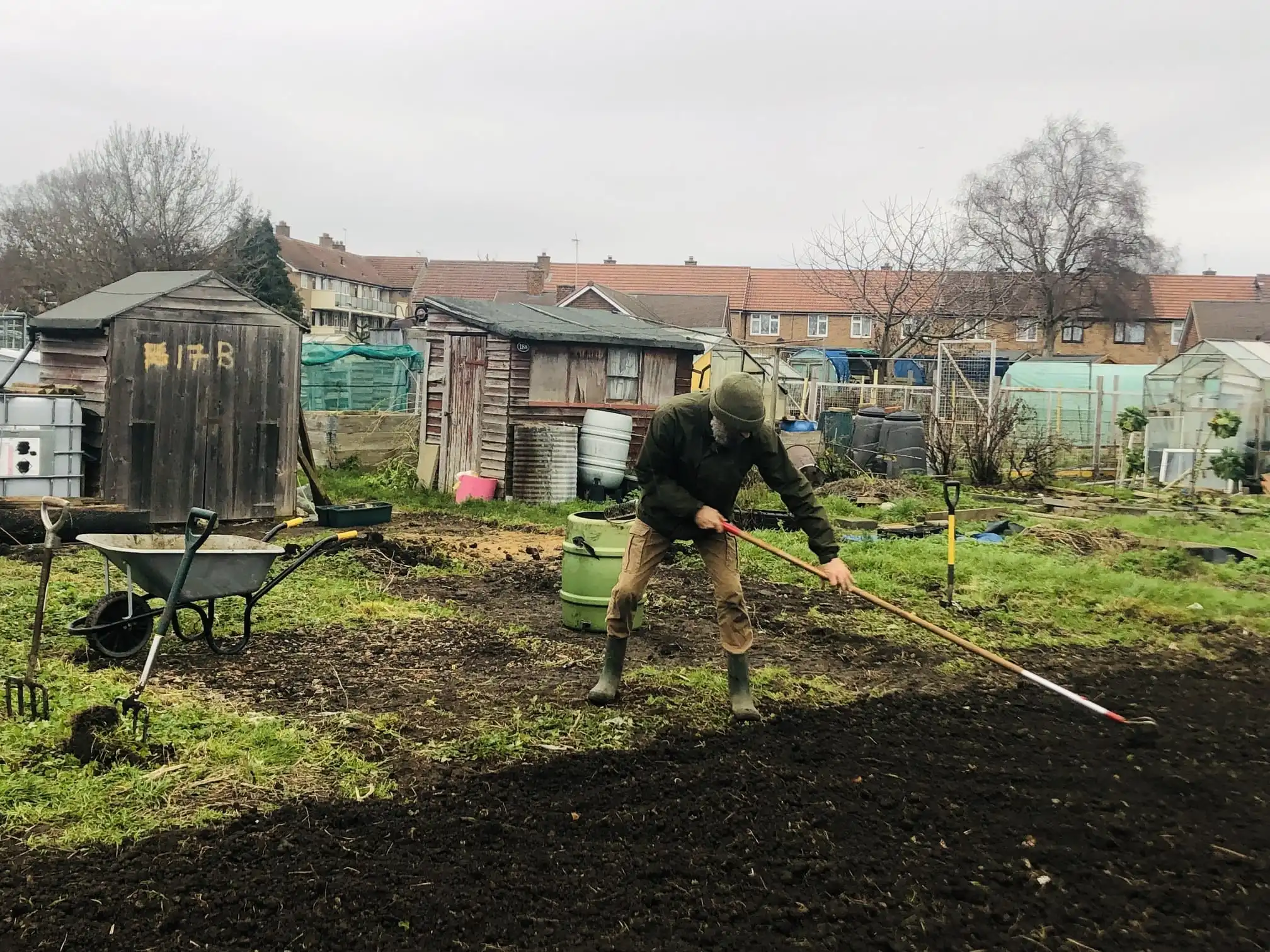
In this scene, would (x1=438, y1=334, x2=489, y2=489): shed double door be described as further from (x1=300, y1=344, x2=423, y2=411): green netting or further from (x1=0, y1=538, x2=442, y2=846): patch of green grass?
(x1=0, y1=538, x2=442, y2=846): patch of green grass

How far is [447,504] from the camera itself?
15609 millimetres

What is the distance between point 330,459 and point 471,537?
6.83m

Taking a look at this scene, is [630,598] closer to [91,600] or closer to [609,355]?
[91,600]

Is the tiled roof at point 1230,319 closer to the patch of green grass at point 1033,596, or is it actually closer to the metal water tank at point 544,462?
the metal water tank at point 544,462

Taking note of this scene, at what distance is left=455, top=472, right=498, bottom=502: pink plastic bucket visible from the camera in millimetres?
15883

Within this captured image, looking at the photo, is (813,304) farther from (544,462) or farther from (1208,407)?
(544,462)

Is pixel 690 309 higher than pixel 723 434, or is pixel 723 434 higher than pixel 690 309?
pixel 690 309

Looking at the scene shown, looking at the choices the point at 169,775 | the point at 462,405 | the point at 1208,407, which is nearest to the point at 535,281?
the point at 462,405

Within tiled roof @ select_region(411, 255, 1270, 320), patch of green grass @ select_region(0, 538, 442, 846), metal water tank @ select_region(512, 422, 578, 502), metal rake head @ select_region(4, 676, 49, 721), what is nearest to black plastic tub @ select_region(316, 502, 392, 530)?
metal water tank @ select_region(512, 422, 578, 502)

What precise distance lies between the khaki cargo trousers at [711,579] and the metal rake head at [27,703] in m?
2.78

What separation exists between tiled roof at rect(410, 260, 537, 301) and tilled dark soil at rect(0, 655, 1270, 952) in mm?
59658

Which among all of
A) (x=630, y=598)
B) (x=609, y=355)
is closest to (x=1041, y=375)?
(x=609, y=355)

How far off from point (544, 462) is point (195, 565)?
9642 millimetres

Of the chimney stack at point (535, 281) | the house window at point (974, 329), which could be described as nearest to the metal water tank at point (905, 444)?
the house window at point (974, 329)
